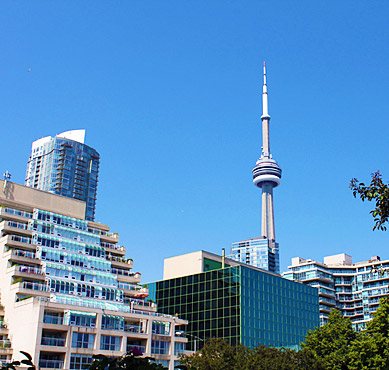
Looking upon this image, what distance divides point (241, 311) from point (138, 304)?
19248 mm

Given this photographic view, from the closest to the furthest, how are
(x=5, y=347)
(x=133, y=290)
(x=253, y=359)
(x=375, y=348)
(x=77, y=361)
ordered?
1. (x=375, y=348)
2. (x=253, y=359)
3. (x=77, y=361)
4. (x=5, y=347)
5. (x=133, y=290)

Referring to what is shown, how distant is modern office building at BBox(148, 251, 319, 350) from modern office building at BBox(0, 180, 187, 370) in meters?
12.4

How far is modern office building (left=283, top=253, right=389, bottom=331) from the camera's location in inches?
5930

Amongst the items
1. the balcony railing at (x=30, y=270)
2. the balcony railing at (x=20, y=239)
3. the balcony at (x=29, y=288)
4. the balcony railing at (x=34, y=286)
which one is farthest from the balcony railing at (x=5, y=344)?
the balcony railing at (x=20, y=239)

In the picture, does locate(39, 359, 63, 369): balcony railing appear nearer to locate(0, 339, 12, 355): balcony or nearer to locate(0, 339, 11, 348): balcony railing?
locate(0, 339, 12, 355): balcony

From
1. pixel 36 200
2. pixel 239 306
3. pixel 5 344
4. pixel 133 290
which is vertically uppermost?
pixel 36 200

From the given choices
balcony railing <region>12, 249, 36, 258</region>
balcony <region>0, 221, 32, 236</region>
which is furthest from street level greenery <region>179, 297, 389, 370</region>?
balcony <region>0, 221, 32, 236</region>

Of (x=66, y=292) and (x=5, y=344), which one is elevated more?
(x=66, y=292)

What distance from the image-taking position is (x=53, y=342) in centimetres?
7019

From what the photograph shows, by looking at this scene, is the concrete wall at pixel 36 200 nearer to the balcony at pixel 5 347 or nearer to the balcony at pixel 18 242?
the balcony at pixel 18 242

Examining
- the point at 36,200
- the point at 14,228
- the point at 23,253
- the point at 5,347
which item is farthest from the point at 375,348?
the point at 36,200

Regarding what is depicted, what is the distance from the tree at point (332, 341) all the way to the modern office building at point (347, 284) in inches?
3211

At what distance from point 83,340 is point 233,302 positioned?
33869mm

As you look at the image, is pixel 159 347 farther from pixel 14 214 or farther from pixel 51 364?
pixel 14 214
